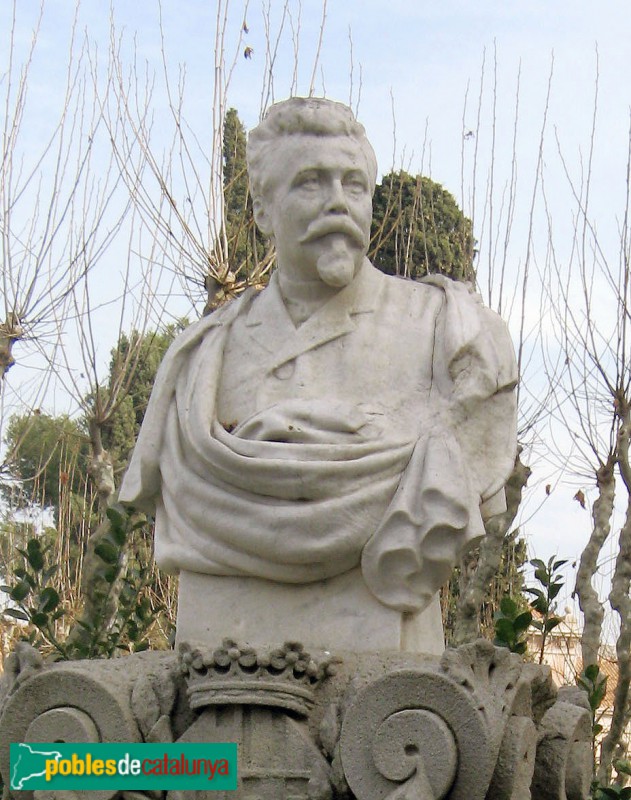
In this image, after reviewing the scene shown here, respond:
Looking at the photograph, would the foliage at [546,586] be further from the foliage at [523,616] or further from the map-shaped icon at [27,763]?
the map-shaped icon at [27,763]

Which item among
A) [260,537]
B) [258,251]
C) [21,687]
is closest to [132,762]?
[21,687]

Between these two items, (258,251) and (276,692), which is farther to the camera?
(258,251)

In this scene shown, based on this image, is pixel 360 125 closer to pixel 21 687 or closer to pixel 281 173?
pixel 281 173

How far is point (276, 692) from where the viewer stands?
5031mm

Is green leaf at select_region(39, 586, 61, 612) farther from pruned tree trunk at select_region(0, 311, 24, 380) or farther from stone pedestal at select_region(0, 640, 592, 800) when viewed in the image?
pruned tree trunk at select_region(0, 311, 24, 380)

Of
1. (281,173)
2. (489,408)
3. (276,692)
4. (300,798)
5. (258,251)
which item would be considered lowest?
(300,798)

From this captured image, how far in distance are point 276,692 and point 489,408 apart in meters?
1.27

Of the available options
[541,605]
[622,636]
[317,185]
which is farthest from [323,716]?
[622,636]

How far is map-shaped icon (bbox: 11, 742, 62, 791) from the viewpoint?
511 centimetres

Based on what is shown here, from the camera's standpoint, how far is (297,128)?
586cm

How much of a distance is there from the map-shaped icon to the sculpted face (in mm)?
1913

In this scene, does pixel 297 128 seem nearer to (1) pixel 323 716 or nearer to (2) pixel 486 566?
(1) pixel 323 716

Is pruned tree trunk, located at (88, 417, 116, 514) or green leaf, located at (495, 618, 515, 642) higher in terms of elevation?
pruned tree trunk, located at (88, 417, 116, 514)

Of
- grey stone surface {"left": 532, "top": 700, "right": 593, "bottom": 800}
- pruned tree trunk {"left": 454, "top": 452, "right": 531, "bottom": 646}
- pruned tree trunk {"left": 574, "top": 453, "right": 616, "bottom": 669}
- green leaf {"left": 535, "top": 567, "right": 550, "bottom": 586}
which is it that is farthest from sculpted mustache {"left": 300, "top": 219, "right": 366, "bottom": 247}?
pruned tree trunk {"left": 574, "top": 453, "right": 616, "bottom": 669}
